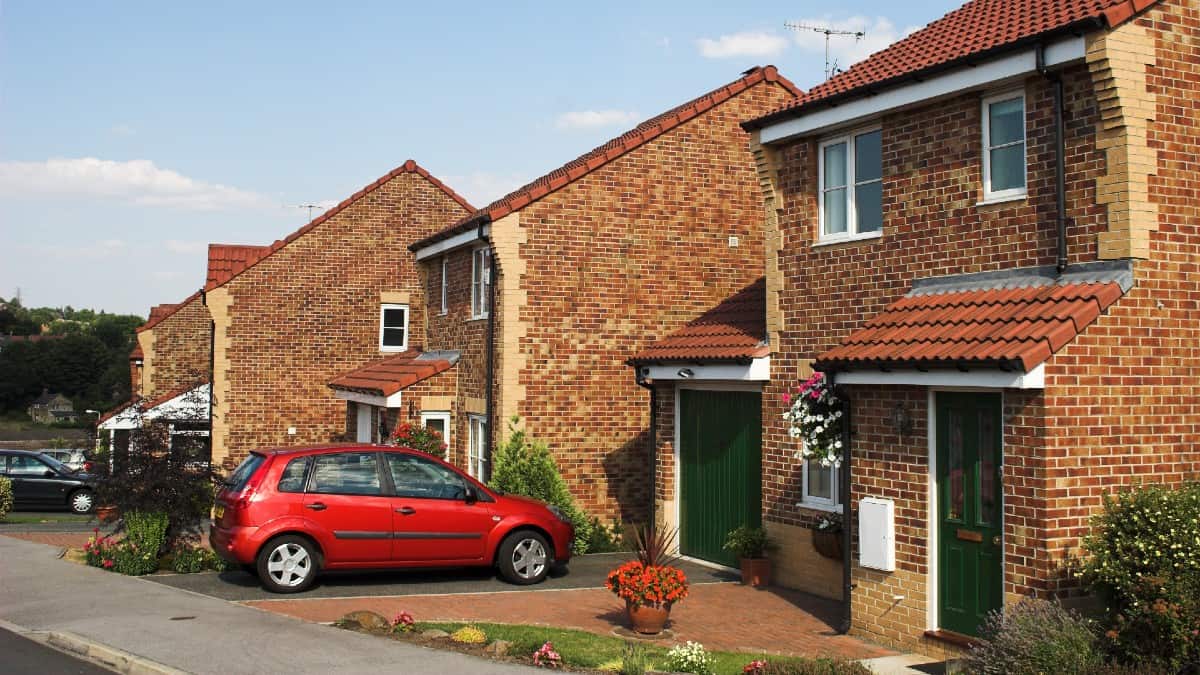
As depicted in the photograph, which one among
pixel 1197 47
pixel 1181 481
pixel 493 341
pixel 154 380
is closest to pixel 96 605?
pixel 493 341

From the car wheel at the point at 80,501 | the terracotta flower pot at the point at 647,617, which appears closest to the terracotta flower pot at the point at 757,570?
the terracotta flower pot at the point at 647,617

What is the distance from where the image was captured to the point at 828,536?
12.5 m

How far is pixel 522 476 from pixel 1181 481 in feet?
30.8

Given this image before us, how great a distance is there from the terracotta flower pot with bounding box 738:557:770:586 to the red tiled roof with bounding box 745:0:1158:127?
5322 mm

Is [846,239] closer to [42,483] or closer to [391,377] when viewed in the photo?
[391,377]

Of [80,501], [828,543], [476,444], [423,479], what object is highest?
[476,444]

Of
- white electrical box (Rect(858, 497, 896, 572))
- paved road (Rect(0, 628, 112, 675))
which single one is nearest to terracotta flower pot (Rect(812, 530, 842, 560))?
white electrical box (Rect(858, 497, 896, 572))

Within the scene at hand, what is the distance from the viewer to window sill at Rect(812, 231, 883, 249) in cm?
1229

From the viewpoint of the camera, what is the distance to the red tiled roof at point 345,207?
26203 mm

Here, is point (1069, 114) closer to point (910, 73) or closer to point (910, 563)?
point (910, 73)

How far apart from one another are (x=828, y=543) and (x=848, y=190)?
3.96 meters

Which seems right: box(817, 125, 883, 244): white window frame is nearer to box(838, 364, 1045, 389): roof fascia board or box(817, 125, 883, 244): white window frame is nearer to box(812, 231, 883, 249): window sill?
box(812, 231, 883, 249): window sill

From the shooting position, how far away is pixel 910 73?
37.2ft

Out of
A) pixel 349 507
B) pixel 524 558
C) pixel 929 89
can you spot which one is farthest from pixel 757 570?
pixel 929 89
